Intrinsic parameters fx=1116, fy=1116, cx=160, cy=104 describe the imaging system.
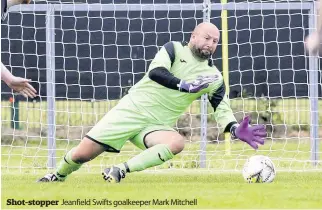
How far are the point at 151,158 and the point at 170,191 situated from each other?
2.36 ft

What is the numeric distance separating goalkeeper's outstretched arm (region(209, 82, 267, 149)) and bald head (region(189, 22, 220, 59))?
15.3 inches

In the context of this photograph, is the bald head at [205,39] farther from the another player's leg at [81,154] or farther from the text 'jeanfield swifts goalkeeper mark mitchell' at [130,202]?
the text 'jeanfield swifts goalkeeper mark mitchell' at [130,202]

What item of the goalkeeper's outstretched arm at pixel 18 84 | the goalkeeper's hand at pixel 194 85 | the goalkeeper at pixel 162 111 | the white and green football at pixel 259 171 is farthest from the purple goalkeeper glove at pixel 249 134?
the goalkeeper's outstretched arm at pixel 18 84

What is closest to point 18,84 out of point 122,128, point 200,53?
point 122,128

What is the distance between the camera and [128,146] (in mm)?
15234

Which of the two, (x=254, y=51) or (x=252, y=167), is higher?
(x=254, y=51)

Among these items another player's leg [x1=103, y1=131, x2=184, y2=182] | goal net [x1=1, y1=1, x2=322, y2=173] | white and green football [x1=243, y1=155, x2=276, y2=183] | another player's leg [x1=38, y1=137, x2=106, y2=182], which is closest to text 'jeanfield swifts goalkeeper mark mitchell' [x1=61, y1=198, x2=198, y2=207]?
another player's leg [x1=103, y1=131, x2=184, y2=182]

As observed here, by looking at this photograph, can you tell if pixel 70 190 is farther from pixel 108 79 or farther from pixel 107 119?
pixel 108 79

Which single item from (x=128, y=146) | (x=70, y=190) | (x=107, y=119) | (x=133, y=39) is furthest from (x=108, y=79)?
(x=70, y=190)

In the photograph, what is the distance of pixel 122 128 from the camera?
32.0ft

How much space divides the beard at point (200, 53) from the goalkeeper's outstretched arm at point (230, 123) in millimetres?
310

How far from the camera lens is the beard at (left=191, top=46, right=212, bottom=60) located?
977 centimetres

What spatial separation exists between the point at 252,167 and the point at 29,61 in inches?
192

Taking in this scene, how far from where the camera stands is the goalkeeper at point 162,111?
378 inches
